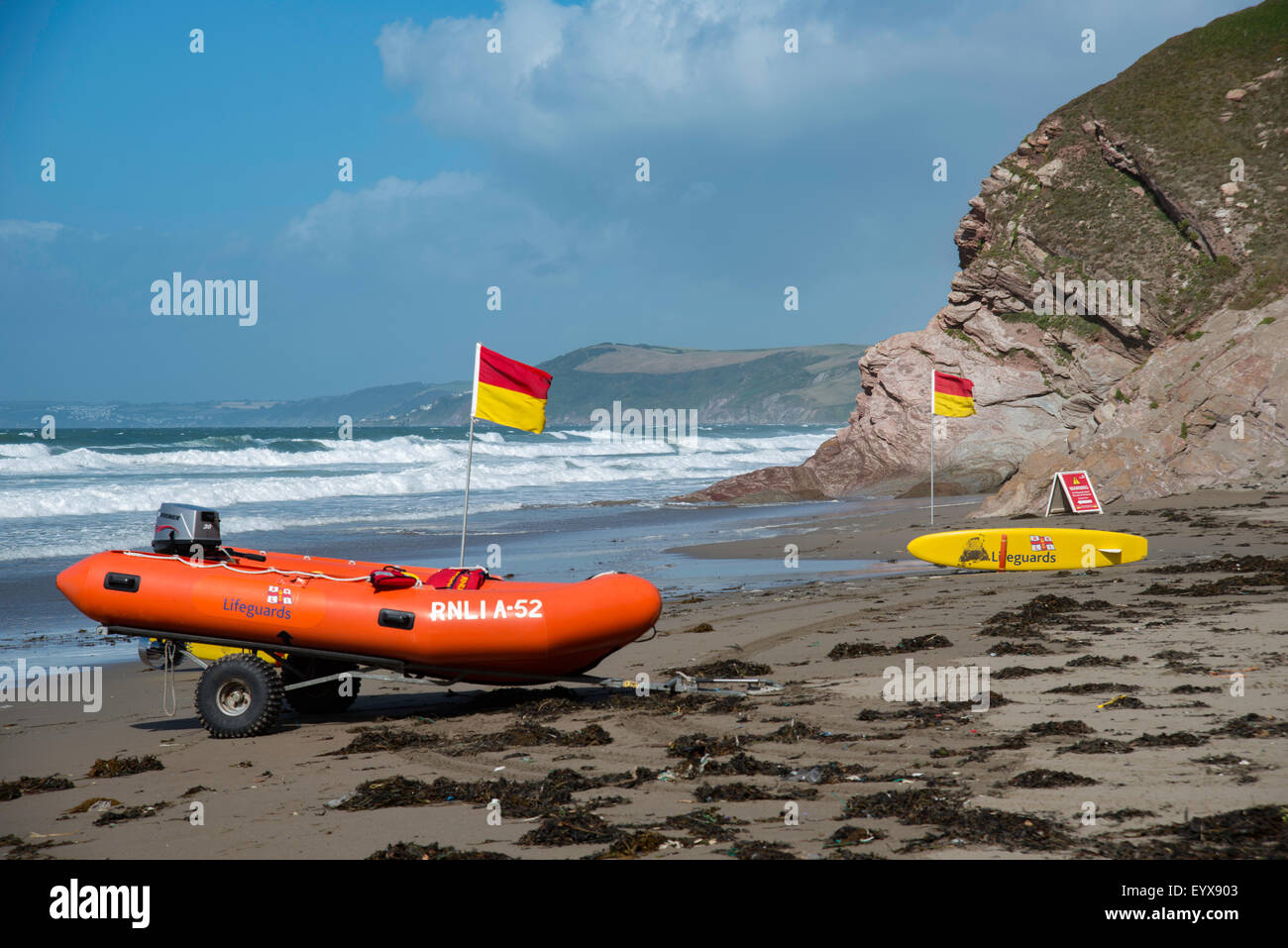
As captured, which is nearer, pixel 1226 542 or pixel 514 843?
pixel 514 843

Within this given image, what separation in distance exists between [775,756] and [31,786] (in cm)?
488

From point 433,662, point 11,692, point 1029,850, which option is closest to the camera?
point 1029,850

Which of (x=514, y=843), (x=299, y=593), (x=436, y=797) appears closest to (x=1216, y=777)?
(x=514, y=843)

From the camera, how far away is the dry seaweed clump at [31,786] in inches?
253

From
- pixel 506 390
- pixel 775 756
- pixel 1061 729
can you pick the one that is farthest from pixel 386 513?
pixel 1061 729

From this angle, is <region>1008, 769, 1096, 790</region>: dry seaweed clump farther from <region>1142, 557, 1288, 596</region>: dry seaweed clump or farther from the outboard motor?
<region>1142, 557, 1288, 596</region>: dry seaweed clump

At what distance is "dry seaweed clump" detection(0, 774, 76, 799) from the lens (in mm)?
6422

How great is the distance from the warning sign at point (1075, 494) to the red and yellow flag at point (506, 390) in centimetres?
1063

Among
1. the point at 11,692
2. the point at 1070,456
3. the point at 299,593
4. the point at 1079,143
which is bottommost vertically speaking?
the point at 11,692

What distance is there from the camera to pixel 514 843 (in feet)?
16.0

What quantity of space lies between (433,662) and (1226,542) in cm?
1202

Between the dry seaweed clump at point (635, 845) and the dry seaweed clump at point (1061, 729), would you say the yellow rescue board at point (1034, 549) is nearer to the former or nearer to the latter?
the dry seaweed clump at point (1061, 729)

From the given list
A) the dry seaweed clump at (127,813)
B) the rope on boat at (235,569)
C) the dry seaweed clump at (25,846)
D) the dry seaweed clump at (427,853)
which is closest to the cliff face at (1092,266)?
the rope on boat at (235,569)
